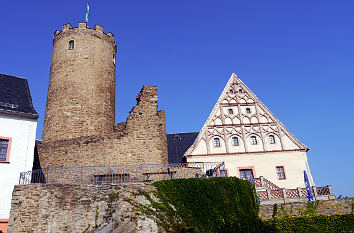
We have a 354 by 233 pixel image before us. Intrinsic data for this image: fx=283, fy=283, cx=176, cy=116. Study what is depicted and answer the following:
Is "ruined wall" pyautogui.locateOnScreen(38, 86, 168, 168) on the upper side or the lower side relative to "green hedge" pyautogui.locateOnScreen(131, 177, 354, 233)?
upper

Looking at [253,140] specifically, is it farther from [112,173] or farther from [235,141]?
[112,173]

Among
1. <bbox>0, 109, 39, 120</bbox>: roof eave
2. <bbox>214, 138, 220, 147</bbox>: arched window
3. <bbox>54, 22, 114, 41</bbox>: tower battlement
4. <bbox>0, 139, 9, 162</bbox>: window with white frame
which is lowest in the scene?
<bbox>0, 139, 9, 162</bbox>: window with white frame

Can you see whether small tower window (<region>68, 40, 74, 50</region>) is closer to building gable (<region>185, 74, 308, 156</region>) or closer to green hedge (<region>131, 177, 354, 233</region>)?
building gable (<region>185, 74, 308, 156</region>)

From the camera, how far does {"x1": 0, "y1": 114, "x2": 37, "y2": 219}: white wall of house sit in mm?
12930

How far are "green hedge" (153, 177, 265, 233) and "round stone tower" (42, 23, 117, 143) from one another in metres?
9.48

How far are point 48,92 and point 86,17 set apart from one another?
25.5 ft

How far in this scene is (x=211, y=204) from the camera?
462 inches

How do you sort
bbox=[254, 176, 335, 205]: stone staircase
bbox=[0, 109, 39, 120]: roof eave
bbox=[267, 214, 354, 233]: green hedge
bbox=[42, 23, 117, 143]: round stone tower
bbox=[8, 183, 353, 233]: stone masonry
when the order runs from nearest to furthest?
bbox=[8, 183, 353, 233]: stone masonry, bbox=[267, 214, 354, 233]: green hedge, bbox=[0, 109, 39, 120]: roof eave, bbox=[254, 176, 335, 205]: stone staircase, bbox=[42, 23, 117, 143]: round stone tower

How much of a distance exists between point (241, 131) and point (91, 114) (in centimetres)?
1101

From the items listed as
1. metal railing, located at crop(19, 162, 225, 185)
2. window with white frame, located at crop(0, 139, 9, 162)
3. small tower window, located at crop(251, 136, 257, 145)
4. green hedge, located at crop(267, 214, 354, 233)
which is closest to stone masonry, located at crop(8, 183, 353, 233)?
metal railing, located at crop(19, 162, 225, 185)

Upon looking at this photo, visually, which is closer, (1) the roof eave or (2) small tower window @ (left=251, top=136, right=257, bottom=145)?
(1) the roof eave

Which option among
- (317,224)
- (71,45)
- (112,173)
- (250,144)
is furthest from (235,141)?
(71,45)

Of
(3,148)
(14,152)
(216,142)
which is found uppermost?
(216,142)

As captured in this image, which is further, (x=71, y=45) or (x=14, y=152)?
(x=71, y=45)
